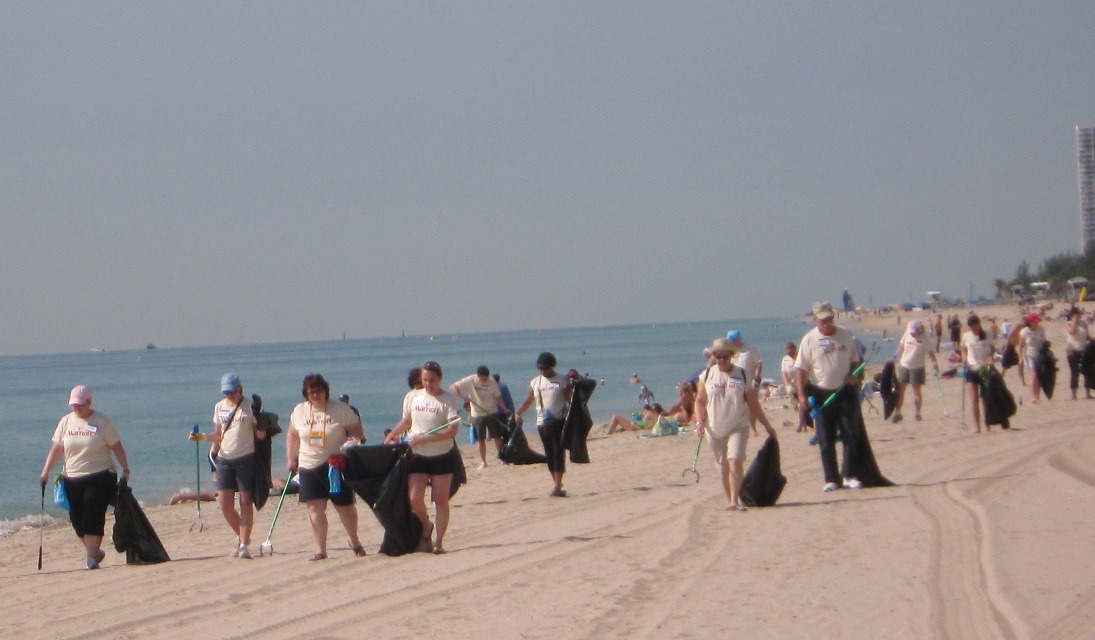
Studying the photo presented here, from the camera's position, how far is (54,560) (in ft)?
34.5

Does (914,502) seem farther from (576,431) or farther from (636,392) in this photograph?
(636,392)

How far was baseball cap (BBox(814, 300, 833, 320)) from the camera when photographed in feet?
32.4

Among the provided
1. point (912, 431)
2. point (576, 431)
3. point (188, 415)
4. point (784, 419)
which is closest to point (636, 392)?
point (188, 415)

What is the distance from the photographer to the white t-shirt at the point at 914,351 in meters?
16.8

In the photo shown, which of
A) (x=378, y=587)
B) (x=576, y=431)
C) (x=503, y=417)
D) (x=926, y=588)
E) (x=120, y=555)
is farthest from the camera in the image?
(x=503, y=417)

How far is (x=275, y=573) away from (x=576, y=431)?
4085 mm

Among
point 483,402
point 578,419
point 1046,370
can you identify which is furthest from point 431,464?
point 1046,370

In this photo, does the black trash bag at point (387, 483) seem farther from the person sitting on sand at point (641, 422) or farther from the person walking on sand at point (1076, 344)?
the person walking on sand at point (1076, 344)

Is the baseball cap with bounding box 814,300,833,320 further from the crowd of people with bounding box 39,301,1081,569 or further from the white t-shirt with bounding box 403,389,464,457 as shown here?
the white t-shirt with bounding box 403,389,464,457

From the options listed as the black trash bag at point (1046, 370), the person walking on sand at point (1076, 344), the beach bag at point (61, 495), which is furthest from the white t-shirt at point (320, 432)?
the person walking on sand at point (1076, 344)

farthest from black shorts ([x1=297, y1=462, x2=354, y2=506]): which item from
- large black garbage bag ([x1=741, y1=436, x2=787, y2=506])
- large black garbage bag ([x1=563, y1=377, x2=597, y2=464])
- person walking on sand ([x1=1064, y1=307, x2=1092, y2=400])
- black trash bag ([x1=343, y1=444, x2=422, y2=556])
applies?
person walking on sand ([x1=1064, y1=307, x2=1092, y2=400])

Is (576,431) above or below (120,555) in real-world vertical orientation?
above

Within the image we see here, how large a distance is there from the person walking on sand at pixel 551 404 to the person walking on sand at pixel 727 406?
7.92 ft

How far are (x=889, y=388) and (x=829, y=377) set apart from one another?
8.05 m
